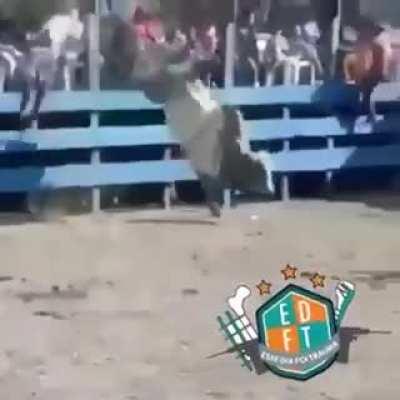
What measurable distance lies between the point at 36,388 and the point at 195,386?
0.32m

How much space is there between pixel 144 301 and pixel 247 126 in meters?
0.41

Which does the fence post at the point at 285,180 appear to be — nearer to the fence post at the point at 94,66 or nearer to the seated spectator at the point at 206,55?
the seated spectator at the point at 206,55

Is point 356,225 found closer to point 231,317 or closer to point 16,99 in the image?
point 231,317

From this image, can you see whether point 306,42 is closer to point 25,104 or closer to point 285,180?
point 285,180

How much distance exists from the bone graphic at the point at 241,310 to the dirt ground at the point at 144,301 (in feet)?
0.05

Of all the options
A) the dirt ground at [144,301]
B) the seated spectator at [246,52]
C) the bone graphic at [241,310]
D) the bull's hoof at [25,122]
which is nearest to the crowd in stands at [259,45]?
the seated spectator at [246,52]

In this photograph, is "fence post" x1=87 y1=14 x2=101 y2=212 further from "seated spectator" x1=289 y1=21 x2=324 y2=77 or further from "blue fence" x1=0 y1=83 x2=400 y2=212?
"seated spectator" x1=289 y1=21 x2=324 y2=77

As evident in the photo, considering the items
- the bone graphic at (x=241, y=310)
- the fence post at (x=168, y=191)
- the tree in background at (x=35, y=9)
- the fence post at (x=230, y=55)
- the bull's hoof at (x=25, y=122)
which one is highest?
the tree in background at (x=35, y=9)

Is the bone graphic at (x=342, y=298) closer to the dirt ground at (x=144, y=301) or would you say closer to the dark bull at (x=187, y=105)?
the dirt ground at (x=144, y=301)

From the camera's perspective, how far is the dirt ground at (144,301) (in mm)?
2373

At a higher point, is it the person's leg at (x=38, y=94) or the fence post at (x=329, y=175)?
the person's leg at (x=38, y=94)

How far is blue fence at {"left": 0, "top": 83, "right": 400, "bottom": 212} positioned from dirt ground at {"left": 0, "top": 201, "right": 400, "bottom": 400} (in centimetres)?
8

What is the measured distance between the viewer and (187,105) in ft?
7.79

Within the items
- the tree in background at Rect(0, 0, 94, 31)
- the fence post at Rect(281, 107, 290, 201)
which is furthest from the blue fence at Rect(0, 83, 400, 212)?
the tree in background at Rect(0, 0, 94, 31)
